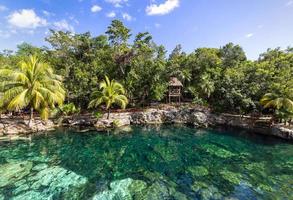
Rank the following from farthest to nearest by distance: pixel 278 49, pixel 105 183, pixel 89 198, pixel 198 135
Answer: pixel 278 49 < pixel 198 135 < pixel 105 183 < pixel 89 198

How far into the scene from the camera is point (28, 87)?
56.2ft

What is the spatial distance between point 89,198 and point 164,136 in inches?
453

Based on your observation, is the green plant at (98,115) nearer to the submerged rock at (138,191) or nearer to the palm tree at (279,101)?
the submerged rock at (138,191)

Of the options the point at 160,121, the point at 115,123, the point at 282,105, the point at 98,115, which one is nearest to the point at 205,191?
the point at 115,123

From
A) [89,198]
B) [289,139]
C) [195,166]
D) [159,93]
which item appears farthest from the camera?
[159,93]

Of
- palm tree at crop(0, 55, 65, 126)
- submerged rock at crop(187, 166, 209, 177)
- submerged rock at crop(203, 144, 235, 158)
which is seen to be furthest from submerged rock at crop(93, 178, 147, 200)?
palm tree at crop(0, 55, 65, 126)

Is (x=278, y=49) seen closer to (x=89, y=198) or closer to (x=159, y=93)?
(x=159, y=93)

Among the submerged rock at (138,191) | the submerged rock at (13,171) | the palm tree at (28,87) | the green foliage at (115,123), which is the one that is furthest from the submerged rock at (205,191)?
the palm tree at (28,87)

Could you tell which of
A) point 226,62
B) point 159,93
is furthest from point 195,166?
point 226,62

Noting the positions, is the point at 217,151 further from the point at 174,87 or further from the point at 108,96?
the point at 174,87

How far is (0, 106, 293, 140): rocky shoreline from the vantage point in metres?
18.5

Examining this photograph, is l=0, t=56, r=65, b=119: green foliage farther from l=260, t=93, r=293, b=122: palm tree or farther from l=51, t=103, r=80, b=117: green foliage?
l=260, t=93, r=293, b=122: palm tree

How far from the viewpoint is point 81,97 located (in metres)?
24.5

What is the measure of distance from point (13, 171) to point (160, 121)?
54.8ft
